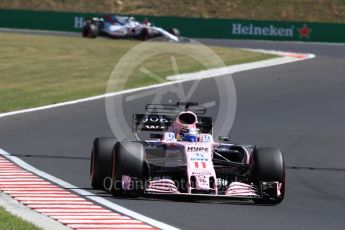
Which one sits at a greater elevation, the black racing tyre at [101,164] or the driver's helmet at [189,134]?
the driver's helmet at [189,134]

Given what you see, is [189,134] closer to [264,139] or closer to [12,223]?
[12,223]

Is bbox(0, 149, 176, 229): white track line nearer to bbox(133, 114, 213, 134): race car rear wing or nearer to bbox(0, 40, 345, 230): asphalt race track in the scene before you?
bbox(0, 40, 345, 230): asphalt race track

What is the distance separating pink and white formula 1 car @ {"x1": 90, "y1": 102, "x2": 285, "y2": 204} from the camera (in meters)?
13.4

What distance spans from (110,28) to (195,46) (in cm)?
514

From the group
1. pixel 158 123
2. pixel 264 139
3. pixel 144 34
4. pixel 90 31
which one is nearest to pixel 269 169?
pixel 158 123

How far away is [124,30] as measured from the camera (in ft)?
172

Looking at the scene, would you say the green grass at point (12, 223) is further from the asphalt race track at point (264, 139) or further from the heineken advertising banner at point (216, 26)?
the heineken advertising banner at point (216, 26)

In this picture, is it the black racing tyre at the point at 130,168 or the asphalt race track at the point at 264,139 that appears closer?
the asphalt race track at the point at 264,139

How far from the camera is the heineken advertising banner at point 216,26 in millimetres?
56312

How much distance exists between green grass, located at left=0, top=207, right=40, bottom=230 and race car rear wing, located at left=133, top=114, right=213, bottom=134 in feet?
16.6

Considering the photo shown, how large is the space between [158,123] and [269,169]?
273 cm

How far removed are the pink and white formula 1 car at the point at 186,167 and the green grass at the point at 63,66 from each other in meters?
12.6

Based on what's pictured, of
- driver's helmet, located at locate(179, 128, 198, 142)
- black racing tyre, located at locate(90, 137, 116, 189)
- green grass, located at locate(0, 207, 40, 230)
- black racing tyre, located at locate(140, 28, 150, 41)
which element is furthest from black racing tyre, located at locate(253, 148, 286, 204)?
black racing tyre, located at locate(140, 28, 150, 41)

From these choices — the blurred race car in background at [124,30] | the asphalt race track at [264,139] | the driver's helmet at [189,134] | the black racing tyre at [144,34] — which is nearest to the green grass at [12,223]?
the asphalt race track at [264,139]
